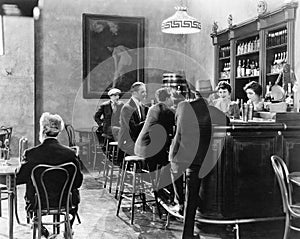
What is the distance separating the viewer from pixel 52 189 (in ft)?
A: 12.5

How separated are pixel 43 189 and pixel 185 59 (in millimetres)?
6928

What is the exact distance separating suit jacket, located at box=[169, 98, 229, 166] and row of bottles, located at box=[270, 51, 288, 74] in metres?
2.34

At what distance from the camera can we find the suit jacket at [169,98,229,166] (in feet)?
14.2

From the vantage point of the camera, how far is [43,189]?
376 cm

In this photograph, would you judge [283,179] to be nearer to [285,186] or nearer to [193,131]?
[285,186]

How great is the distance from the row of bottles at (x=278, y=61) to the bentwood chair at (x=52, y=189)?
375 cm

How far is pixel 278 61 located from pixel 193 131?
105 inches

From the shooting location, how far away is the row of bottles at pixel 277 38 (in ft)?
20.6

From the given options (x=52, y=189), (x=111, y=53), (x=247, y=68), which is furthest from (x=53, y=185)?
(x=111, y=53)

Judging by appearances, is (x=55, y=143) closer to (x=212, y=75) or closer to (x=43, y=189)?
(x=43, y=189)

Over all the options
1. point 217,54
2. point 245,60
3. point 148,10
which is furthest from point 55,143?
point 148,10

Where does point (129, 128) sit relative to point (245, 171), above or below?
above

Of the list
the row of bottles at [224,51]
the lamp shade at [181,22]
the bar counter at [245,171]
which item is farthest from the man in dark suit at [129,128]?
the row of bottles at [224,51]

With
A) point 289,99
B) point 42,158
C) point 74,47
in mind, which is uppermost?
Result: point 74,47
